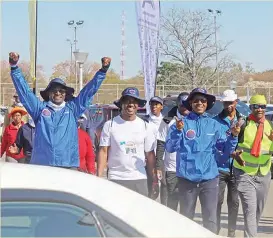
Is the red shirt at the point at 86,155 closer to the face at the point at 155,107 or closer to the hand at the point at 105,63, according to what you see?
the hand at the point at 105,63

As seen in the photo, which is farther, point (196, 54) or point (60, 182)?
point (196, 54)

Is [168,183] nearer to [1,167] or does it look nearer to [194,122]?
[194,122]

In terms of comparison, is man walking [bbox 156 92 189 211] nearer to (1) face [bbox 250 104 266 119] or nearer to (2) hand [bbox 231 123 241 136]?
(1) face [bbox 250 104 266 119]

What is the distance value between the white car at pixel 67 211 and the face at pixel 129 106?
11.5 ft

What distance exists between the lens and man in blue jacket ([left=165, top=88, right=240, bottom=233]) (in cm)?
649

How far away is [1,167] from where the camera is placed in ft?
10.8

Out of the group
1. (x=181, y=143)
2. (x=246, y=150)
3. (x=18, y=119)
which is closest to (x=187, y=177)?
(x=181, y=143)

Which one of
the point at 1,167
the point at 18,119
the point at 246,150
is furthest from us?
the point at 18,119

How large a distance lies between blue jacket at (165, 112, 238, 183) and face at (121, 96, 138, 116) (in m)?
0.49

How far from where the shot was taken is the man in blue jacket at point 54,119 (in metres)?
6.55

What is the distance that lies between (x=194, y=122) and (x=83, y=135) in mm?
1982

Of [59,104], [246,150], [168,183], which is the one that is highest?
[59,104]

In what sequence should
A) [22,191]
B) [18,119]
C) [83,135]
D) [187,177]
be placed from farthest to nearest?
[18,119]
[83,135]
[187,177]
[22,191]

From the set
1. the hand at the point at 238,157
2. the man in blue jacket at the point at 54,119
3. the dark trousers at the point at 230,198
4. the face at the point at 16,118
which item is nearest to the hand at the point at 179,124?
the hand at the point at 238,157
